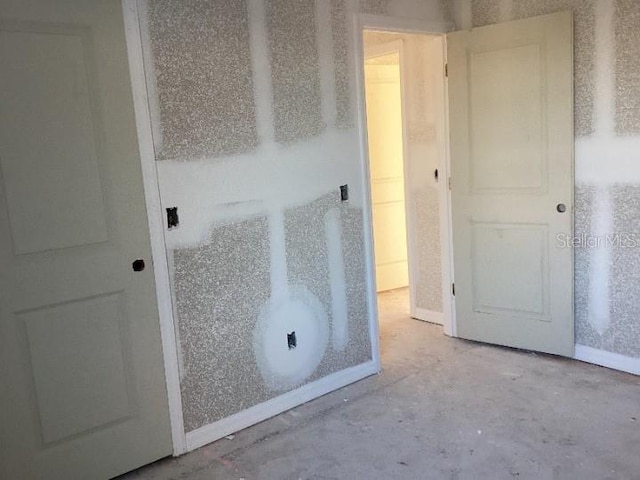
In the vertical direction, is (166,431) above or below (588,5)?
below

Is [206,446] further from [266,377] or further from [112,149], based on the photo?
[112,149]

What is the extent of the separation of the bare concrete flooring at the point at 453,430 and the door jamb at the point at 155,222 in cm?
25

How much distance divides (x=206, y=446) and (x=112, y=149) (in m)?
1.43

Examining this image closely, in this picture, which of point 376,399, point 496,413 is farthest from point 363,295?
point 496,413

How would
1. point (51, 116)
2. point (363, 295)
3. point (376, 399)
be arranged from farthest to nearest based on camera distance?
point (363, 295)
point (376, 399)
point (51, 116)

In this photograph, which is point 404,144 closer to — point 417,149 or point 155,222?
point 417,149

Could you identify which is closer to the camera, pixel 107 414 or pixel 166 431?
pixel 107 414

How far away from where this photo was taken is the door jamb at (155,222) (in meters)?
2.45

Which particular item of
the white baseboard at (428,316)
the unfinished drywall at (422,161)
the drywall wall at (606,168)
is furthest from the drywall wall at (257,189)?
the drywall wall at (606,168)

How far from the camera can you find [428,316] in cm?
438

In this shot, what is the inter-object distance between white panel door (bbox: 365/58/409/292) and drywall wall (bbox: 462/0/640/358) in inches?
64.7

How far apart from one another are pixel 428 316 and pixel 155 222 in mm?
2447

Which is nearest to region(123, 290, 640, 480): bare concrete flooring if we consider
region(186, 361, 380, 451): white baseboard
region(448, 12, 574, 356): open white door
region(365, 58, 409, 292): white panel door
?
region(186, 361, 380, 451): white baseboard

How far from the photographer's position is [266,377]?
9.98 ft
